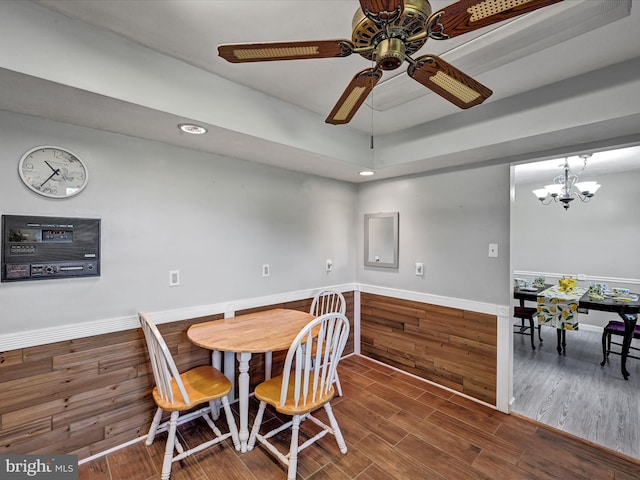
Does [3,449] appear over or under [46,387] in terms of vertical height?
under

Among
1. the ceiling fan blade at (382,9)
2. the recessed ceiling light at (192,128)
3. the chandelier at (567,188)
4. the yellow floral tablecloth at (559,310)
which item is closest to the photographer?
the ceiling fan blade at (382,9)

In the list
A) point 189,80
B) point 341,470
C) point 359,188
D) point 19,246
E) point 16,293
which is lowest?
point 341,470

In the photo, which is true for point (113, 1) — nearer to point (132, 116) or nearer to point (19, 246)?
point (132, 116)

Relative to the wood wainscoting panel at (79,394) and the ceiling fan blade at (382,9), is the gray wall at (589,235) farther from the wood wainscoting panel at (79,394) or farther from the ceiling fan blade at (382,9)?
the wood wainscoting panel at (79,394)

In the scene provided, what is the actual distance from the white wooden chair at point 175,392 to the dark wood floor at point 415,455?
83 mm

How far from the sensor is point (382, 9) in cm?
89

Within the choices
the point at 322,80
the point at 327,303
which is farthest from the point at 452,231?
the point at 322,80

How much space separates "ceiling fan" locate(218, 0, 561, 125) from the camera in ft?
2.96

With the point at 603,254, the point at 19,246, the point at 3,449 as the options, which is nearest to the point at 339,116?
the point at 19,246

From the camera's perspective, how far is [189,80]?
1796 mm

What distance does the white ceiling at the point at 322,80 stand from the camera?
1.39 m

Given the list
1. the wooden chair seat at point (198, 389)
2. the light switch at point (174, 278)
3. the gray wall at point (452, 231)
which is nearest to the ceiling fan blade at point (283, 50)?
the light switch at point (174, 278)

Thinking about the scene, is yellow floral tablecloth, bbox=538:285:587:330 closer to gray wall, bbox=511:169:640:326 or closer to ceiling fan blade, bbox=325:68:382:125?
gray wall, bbox=511:169:640:326

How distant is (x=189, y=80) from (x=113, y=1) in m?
0.49
